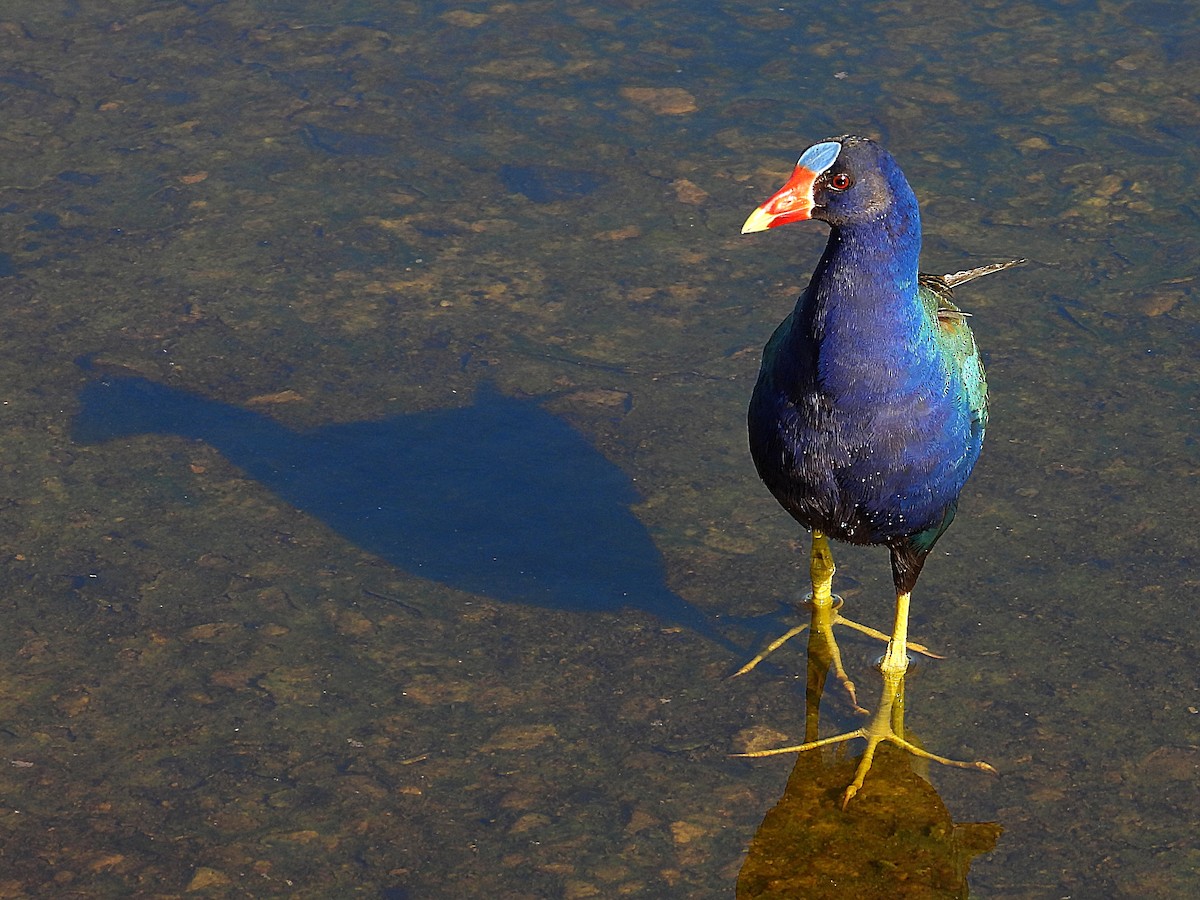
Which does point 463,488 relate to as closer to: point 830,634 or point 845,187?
point 830,634

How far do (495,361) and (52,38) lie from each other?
3557mm

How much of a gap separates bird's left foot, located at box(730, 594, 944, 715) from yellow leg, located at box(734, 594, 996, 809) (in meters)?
0.10

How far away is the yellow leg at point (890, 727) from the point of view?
4.59m

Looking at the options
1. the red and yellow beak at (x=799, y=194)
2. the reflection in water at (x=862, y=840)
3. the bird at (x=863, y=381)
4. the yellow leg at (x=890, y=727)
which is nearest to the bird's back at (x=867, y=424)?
the bird at (x=863, y=381)

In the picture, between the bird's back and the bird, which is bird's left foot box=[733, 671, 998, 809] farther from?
the bird's back

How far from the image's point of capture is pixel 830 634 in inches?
199


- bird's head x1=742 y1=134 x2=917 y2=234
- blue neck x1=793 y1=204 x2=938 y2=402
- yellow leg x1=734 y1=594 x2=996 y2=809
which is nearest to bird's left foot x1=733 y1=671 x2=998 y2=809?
yellow leg x1=734 y1=594 x2=996 y2=809

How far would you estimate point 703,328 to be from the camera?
20.9 feet

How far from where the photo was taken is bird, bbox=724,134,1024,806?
13.7 ft

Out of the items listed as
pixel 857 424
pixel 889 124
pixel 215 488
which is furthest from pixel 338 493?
pixel 889 124

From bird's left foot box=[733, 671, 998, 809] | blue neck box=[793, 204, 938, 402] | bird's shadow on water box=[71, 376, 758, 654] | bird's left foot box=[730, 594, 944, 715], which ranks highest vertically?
blue neck box=[793, 204, 938, 402]

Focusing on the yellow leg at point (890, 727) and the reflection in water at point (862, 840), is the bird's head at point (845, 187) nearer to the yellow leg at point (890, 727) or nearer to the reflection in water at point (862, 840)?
the yellow leg at point (890, 727)

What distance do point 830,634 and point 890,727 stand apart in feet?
1.36

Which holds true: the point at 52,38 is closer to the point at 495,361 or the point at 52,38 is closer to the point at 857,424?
the point at 495,361
